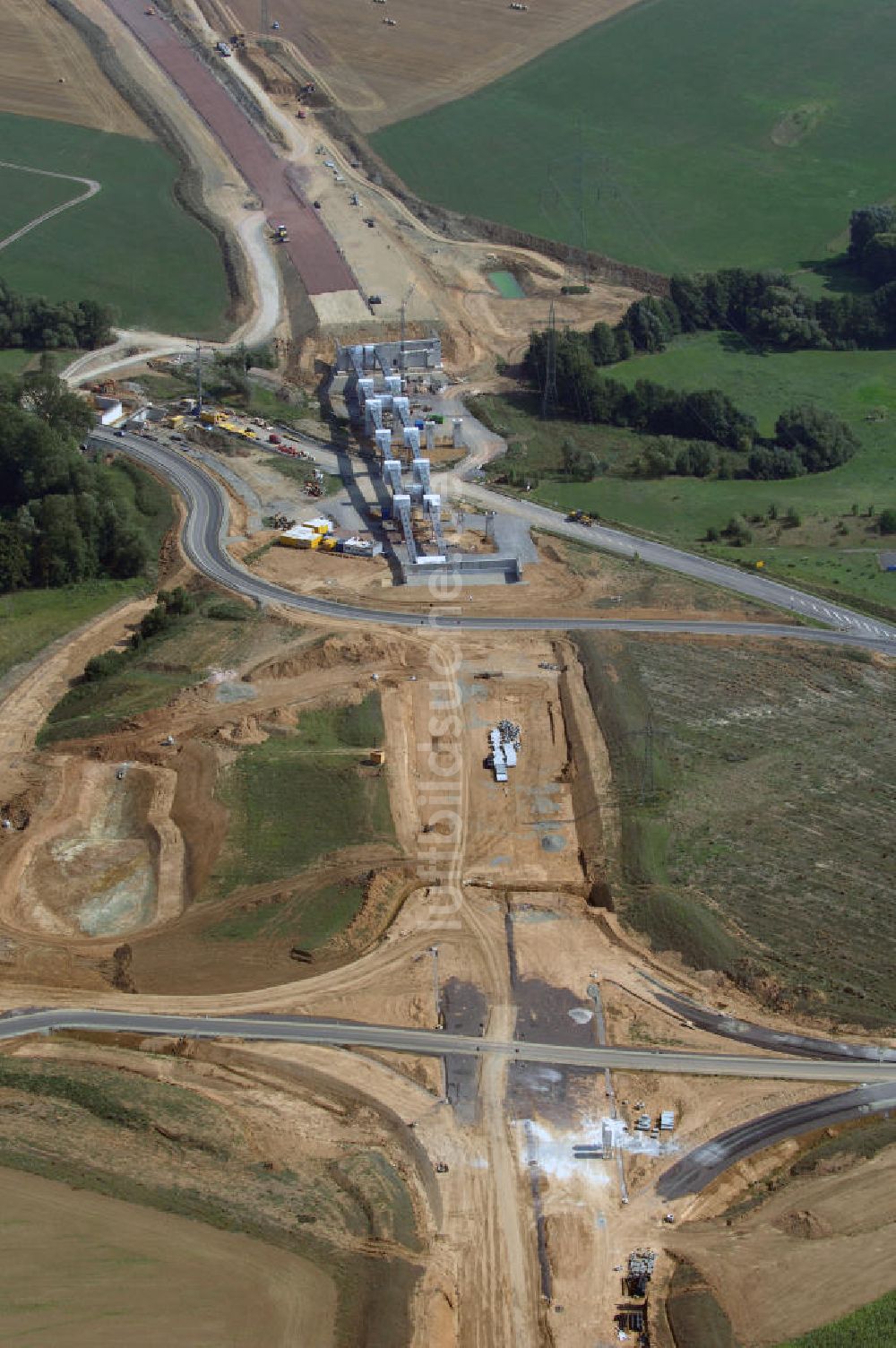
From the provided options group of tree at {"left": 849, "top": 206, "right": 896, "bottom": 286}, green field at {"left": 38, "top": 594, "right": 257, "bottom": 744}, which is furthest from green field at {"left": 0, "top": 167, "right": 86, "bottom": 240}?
group of tree at {"left": 849, "top": 206, "right": 896, "bottom": 286}

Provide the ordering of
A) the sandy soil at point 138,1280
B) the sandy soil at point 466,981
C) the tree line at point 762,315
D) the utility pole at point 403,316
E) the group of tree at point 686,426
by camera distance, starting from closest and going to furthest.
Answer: the sandy soil at point 138,1280 → the sandy soil at point 466,981 → the group of tree at point 686,426 → the utility pole at point 403,316 → the tree line at point 762,315

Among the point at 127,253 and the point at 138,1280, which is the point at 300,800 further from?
the point at 127,253

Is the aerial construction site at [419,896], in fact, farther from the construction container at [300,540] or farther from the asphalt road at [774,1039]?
the construction container at [300,540]

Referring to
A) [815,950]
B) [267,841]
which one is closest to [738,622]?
A: [815,950]

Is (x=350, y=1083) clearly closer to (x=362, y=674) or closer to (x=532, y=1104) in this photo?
(x=532, y=1104)

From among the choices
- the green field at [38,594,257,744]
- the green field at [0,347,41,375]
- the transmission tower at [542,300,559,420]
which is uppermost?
the green field at [0,347,41,375]

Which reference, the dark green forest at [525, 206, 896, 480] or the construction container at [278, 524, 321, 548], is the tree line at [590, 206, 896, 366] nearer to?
the dark green forest at [525, 206, 896, 480]

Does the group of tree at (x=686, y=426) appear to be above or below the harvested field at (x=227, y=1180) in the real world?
above

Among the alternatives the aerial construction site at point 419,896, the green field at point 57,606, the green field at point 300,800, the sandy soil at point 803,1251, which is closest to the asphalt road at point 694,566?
the aerial construction site at point 419,896
